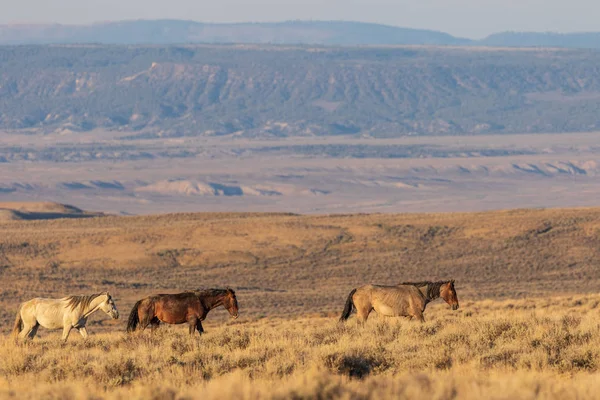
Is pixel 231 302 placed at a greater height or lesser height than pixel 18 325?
greater

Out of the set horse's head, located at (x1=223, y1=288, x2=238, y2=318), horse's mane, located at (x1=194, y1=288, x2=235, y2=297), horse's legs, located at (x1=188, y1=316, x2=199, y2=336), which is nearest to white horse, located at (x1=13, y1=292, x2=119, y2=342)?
horse's legs, located at (x1=188, y1=316, x2=199, y2=336)

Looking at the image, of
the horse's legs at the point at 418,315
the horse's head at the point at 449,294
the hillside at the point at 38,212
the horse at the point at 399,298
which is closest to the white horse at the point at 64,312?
the horse at the point at 399,298

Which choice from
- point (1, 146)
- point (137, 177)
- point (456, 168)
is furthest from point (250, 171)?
point (1, 146)

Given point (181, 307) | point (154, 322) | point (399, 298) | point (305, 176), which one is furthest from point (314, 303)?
point (305, 176)

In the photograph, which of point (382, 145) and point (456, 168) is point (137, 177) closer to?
point (456, 168)

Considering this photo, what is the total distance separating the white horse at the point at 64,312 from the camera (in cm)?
1647

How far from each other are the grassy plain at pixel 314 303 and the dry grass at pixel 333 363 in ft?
0.11

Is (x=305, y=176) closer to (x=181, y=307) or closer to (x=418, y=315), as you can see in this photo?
(x=418, y=315)

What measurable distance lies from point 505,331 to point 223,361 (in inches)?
159

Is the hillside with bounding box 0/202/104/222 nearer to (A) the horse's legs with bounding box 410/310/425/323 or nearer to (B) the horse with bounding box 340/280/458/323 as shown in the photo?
(B) the horse with bounding box 340/280/458/323

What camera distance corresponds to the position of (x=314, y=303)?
36.7 m

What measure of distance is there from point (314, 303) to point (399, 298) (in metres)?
19.1

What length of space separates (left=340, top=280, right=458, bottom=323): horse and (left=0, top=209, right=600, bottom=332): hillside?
62.5 ft

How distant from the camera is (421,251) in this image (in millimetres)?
47969
